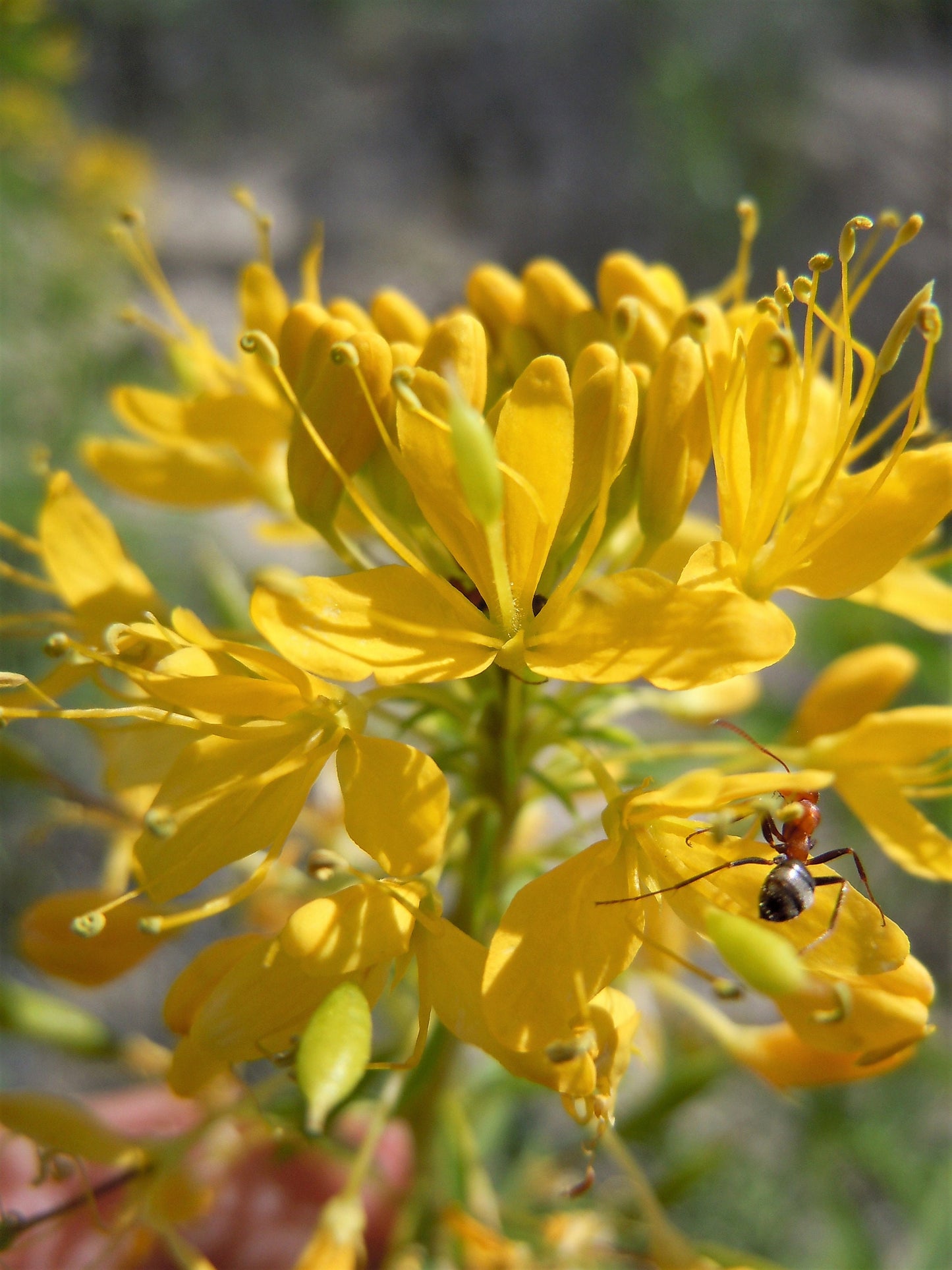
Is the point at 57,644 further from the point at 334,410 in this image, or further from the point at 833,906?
the point at 833,906

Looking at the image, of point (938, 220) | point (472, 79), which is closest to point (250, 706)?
point (938, 220)

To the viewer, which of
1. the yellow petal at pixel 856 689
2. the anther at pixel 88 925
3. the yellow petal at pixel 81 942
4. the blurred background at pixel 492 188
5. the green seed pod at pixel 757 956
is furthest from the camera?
the blurred background at pixel 492 188

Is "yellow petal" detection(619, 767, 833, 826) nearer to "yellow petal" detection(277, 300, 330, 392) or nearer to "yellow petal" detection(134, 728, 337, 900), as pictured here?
"yellow petal" detection(134, 728, 337, 900)

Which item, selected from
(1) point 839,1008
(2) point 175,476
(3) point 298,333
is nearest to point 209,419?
(2) point 175,476

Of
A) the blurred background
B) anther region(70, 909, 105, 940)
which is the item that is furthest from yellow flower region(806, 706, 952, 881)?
the blurred background

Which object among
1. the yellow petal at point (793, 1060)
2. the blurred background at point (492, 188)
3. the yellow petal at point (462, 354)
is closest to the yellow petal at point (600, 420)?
the yellow petal at point (462, 354)

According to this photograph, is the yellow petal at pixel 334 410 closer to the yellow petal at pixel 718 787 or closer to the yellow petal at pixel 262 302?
the yellow petal at pixel 262 302

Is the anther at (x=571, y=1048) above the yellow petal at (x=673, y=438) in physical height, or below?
below
